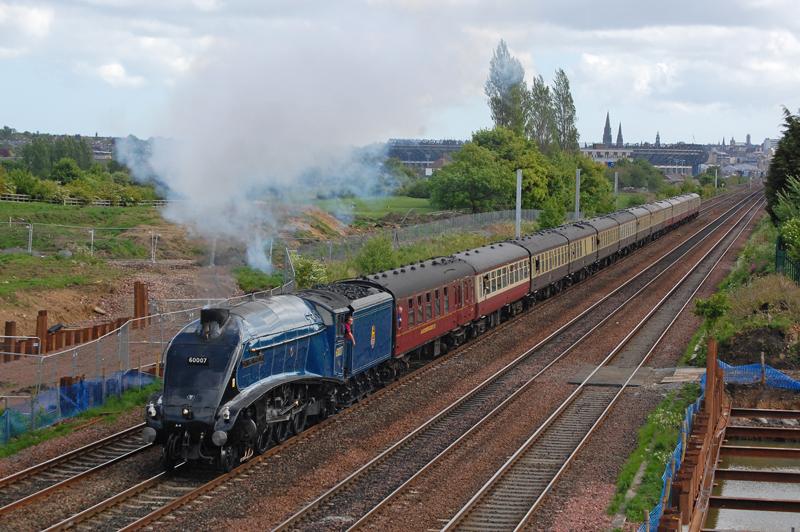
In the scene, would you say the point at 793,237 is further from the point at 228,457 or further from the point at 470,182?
the point at 470,182

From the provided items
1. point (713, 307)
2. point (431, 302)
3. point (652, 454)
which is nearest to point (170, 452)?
point (652, 454)

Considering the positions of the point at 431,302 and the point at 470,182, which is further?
the point at 470,182

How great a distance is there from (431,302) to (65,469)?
45.6 feet

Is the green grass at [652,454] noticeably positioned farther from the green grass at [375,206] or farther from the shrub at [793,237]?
the green grass at [375,206]

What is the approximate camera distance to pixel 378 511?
1680cm

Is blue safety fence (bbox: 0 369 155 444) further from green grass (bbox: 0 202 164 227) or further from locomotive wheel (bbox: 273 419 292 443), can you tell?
green grass (bbox: 0 202 164 227)

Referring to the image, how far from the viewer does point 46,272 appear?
42.7 m

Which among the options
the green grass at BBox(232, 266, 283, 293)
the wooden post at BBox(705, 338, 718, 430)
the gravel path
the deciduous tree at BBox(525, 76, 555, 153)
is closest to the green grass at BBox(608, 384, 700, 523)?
the wooden post at BBox(705, 338, 718, 430)

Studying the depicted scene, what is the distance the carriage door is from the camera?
22891mm

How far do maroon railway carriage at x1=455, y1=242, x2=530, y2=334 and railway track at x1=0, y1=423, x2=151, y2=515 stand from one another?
1655cm

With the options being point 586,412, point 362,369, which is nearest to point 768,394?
point 586,412

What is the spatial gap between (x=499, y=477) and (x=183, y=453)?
6212mm

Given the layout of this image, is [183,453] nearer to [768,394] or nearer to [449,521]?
[449,521]

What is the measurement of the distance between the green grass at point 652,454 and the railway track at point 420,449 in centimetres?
382
